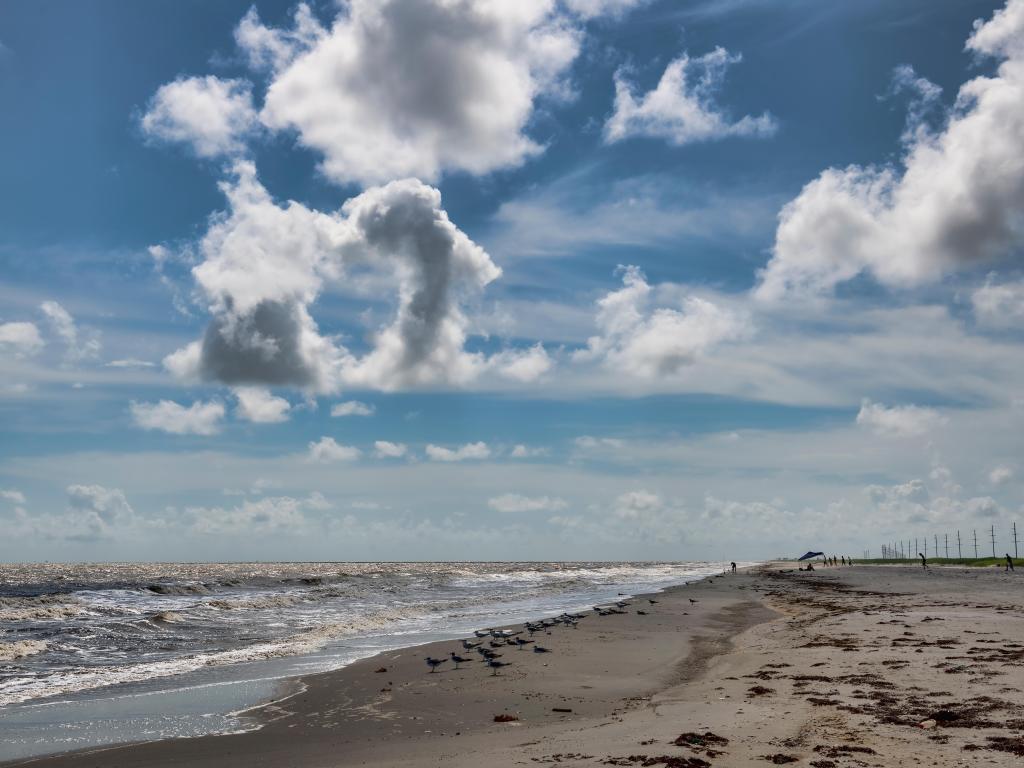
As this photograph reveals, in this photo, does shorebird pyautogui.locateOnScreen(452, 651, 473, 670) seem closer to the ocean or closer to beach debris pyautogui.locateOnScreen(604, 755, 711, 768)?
the ocean

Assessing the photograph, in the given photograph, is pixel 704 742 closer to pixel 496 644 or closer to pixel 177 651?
pixel 496 644

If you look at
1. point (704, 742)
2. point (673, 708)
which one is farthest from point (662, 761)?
point (673, 708)

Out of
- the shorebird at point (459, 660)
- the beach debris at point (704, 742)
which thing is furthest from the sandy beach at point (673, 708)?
the shorebird at point (459, 660)

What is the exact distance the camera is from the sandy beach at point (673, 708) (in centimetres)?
983

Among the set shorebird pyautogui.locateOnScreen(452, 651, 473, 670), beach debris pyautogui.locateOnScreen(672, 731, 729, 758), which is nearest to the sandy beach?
beach debris pyautogui.locateOnScreen(672, 731, 729, 758)

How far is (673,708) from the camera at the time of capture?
12.8 metres

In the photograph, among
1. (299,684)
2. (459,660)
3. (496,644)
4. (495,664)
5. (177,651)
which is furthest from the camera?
(177,651)

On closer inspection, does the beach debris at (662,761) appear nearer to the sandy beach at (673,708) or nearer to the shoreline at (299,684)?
the sandy beach at (673,708)

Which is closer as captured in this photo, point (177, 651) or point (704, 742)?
point (704, 742)

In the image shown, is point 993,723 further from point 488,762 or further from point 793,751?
point 488,762

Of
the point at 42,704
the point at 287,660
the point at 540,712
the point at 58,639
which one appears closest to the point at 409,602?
the point at 58,639

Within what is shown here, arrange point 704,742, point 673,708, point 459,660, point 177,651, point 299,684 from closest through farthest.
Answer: point 704,742
point 673,708
point 299,684
point 459,660
point 177,651

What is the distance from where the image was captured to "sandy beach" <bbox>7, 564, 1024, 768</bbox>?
9.83 meters

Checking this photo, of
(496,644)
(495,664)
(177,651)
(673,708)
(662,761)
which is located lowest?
(177,651)
